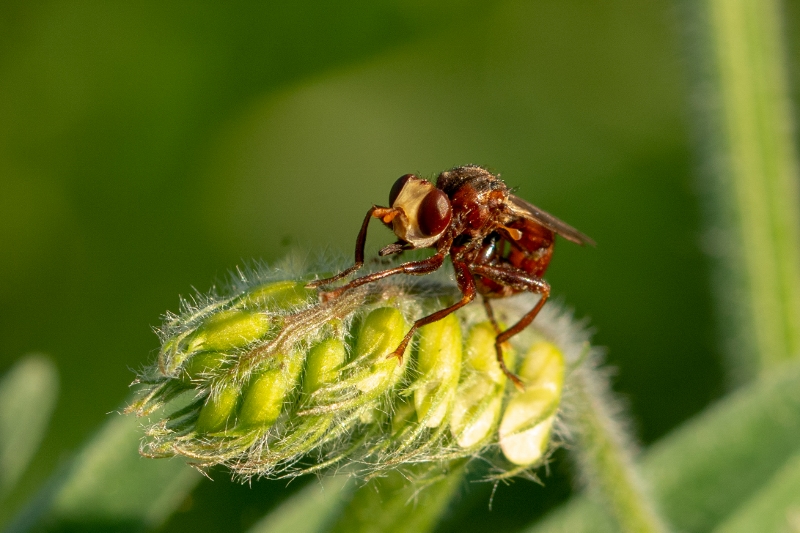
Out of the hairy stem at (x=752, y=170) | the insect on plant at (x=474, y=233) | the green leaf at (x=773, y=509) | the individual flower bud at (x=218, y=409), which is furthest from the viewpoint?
the hairy stem at (x=752, y=170)

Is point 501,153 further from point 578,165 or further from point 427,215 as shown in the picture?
point 427,215

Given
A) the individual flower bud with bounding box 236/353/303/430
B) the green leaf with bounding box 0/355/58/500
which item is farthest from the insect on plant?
the green leaf with bounding box 0/355/58/500

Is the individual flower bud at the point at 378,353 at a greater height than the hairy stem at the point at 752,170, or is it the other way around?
the individual flower bud at the point at 378,353

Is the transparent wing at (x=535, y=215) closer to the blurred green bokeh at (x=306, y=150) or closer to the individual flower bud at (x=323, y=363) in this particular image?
the individual flower bud at (x=323, y=363)

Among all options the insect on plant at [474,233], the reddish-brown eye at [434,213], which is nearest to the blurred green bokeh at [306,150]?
the insect on plant at [474,233]

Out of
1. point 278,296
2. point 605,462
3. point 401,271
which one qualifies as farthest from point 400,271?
point 605,462

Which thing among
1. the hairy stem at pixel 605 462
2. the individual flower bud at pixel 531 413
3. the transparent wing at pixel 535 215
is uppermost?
the transparent wing at pixel 535 215

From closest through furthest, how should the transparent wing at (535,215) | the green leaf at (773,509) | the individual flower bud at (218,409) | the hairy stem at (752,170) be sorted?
the individual flower bud at (218,409) < the transparent wing at (535,215) < the green leaf at (773,509) < the hairy stem at (752,170)
